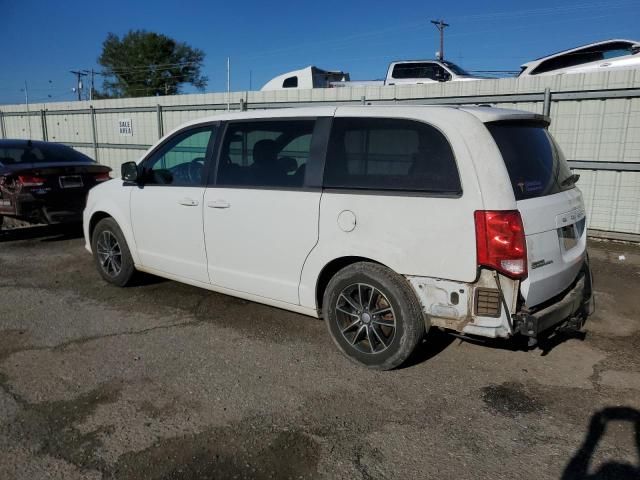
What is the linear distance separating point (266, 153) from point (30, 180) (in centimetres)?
484

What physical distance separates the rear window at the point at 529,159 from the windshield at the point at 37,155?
23.1ft

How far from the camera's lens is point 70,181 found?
7797 millimetres

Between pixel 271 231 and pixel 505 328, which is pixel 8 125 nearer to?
pixel 271 231

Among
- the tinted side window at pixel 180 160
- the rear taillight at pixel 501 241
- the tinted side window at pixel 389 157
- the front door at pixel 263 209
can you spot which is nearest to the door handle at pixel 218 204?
the front door at pixel 263 209

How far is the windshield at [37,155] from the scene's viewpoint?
7.89 meters

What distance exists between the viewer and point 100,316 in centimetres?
491

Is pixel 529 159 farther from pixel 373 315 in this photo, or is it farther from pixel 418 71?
pixel 418 71

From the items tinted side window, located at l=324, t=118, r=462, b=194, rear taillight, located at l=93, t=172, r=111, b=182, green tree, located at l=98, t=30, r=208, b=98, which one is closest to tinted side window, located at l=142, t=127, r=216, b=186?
tinted side window, located at l=324, t=118, r=462, b=194

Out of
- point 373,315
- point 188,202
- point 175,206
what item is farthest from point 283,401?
point 175,206

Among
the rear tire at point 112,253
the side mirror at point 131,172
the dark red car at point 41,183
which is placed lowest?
the rear tire at point 112,253

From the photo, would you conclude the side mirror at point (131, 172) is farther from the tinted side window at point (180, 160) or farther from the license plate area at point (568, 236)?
the license plate area at point (568, 236)

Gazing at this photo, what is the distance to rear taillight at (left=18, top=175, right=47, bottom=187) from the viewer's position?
24.3ft

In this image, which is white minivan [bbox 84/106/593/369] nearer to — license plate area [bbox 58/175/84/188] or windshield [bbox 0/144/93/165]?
license plate area [bbox 58/175/84/188]

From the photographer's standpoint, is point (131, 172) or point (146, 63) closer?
point (131, 172)
